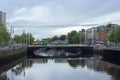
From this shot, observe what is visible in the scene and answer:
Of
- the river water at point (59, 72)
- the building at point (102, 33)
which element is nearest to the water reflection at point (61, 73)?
the river water at point (59, 72)

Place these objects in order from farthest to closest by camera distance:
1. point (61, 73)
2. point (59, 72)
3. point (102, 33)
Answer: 1. point (102, 33)
2. point (59, 72)
3. point (61, 73)

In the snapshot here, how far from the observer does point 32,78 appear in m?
40.5

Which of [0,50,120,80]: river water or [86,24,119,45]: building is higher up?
[86,24,119,45]: building

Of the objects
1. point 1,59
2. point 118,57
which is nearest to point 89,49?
point 118,57

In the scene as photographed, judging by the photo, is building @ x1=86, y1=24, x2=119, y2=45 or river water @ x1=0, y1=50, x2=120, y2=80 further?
building @ x1=86, y1=24, x2=119, y2=45

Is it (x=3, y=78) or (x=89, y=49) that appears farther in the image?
(x=89, y=49)

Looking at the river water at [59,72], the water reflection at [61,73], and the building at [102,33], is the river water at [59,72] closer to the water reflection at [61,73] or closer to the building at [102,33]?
the water reflection at [61,73]

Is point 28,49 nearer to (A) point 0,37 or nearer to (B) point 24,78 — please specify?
(A) point 0,37

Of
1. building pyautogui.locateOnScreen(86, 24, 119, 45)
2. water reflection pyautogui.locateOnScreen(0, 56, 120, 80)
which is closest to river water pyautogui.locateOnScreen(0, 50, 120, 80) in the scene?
water reflection pyautogui.locateOnScreen(0, 56, 120, 80)

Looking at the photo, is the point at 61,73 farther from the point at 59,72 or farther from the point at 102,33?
the point at 102,33

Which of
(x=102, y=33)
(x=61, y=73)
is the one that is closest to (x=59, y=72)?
(x=61, y=73)

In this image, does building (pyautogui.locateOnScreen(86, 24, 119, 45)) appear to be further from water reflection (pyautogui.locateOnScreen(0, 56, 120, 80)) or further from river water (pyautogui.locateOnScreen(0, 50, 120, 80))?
water reflection (pyautogui.locateOnScreen(0, 56, 120, 80))

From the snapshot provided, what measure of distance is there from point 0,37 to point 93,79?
140ft

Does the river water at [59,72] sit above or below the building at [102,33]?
below
